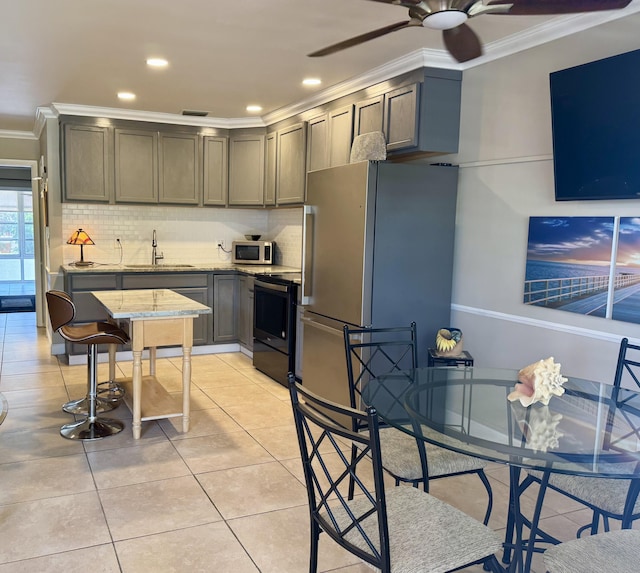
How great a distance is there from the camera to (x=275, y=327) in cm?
503

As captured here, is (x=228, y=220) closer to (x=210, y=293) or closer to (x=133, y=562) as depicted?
(x=210, y=293)

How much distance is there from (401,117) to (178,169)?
3.11 metres

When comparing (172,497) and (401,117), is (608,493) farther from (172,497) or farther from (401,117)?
(401,117)

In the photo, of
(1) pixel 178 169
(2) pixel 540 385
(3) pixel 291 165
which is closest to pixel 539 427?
(2) pixel 540 385

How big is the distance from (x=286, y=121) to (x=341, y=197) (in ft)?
7.09

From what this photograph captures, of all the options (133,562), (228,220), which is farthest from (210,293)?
(133,562)

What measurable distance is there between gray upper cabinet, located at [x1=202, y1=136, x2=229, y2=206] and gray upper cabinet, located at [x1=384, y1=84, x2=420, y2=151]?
274 cm

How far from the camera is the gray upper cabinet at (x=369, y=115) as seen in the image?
398cm

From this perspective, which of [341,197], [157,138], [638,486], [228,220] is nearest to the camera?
[638,486]

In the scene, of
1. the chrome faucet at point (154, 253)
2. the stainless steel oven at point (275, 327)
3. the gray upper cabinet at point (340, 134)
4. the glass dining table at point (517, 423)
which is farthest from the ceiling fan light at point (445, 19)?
the chrome faucet at point (154, 253)

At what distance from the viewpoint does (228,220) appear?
21.9 ft

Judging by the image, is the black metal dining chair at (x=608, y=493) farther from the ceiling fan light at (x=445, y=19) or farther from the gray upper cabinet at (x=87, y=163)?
the gray upper cabinet at (x=87, y=163)

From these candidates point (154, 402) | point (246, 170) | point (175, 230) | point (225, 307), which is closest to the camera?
point (154, 402)

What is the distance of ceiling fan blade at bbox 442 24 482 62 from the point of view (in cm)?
218
